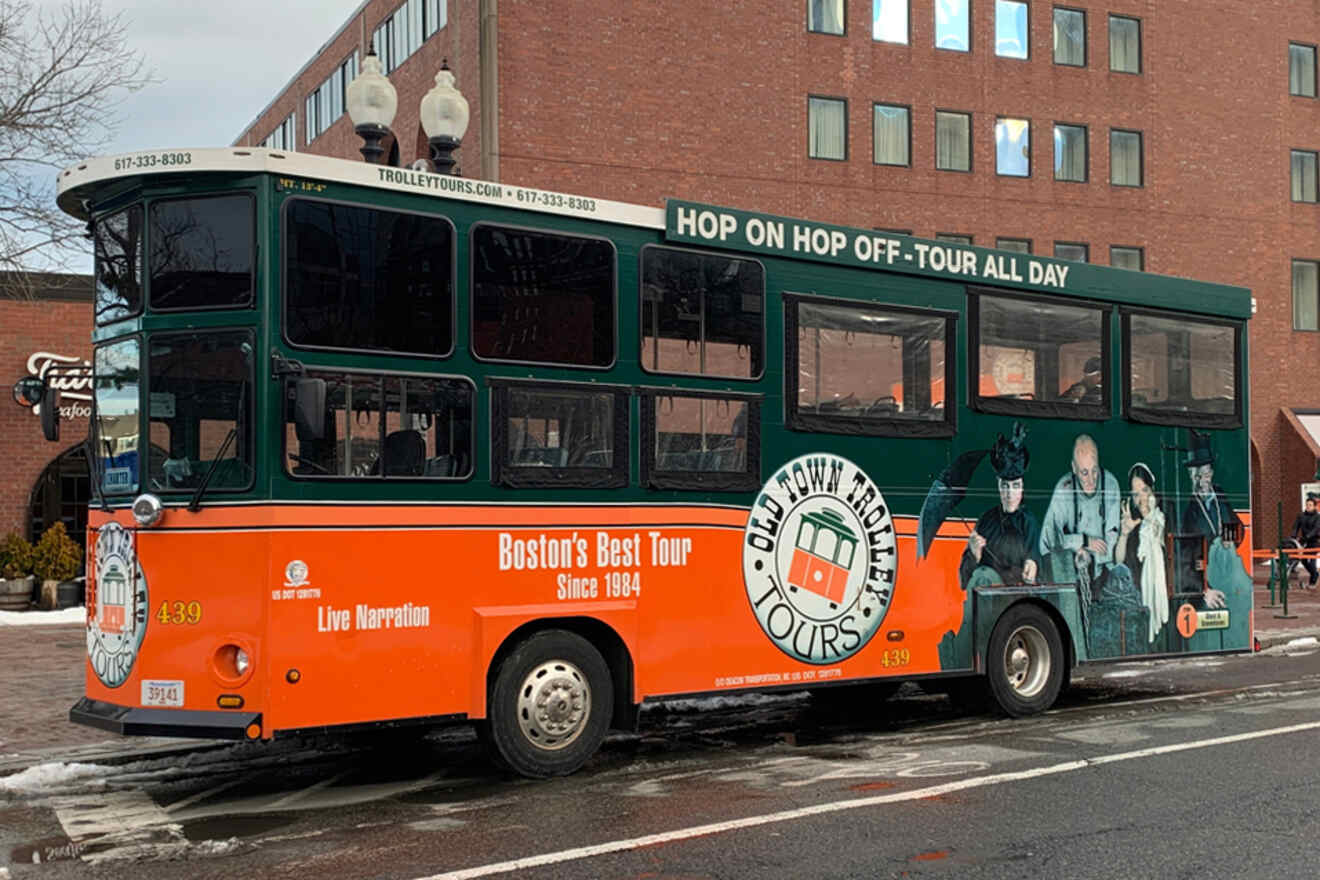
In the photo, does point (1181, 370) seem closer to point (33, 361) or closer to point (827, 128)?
point (33, 361)

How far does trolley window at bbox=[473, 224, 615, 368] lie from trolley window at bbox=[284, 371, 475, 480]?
41 cm

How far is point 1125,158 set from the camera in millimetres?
36875

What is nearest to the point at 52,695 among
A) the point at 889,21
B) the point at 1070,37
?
the point at 889,21

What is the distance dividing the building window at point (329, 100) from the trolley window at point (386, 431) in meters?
33.2

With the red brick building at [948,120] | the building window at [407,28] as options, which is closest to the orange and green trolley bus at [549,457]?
the red brick building at [948,120]

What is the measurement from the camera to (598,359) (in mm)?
9219

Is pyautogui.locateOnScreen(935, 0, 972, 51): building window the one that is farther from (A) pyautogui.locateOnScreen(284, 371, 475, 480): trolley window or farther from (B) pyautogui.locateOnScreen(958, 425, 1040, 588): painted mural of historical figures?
(A) pyautogui.locateOnScreen(284, 371, 475, 480): trolley window

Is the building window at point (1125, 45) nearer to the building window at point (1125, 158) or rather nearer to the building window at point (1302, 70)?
the building window at point (1125, 158)

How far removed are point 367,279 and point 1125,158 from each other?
105 feet

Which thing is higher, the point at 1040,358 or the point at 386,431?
the point at 1040,358

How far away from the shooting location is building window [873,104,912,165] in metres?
33.8

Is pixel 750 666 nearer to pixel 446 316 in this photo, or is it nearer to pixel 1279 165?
pixel 446 316

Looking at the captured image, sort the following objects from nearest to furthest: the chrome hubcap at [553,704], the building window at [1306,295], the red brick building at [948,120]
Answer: the chrome hubcap at [553,704] → the red brick building at [948,120] → the building window at [1306,295]

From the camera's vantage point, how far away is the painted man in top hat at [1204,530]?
12750mm
